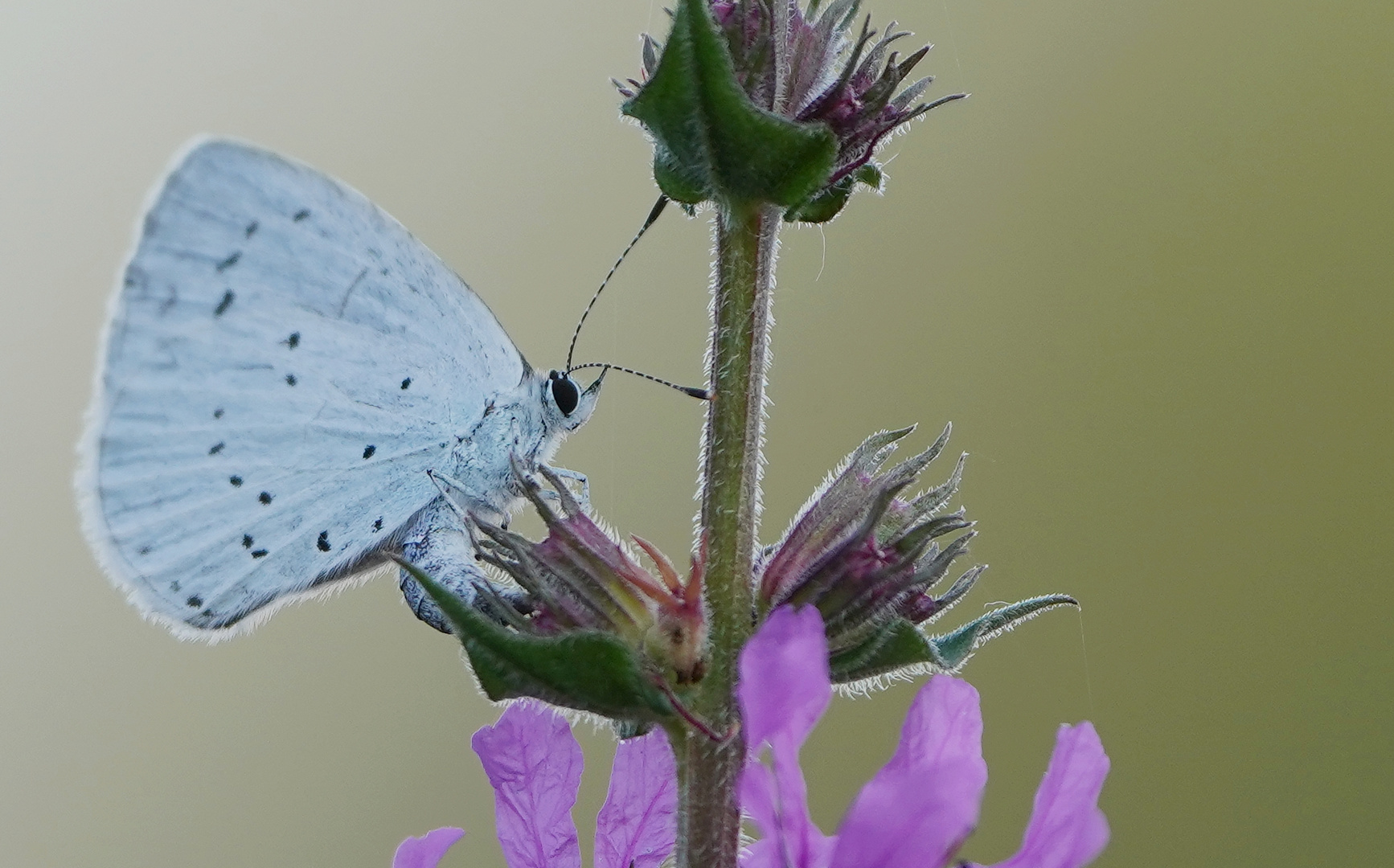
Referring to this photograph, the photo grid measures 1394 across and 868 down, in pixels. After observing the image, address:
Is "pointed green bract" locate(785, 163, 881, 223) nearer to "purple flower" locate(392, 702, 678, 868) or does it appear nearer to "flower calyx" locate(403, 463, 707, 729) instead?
"flower calyx" locate(403, 463, 707, 729)

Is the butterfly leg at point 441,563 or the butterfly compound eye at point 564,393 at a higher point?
the butterfly compound eye at point 564,393

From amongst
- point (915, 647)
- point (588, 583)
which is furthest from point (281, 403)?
point (915, 647)

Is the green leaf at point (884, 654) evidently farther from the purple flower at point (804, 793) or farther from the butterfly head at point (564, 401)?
the butterfly head at point (564, 401)

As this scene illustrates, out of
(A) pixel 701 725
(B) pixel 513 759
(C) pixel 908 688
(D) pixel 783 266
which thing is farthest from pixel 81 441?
(D) pixel 783 266

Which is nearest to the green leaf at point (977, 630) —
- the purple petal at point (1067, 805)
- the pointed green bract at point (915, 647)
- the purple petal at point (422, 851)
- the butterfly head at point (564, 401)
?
the pointed green bract at point (915, 647)

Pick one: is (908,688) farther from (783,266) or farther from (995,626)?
(995,626)

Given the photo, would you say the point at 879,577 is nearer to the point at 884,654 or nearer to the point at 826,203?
the point at 884,654
